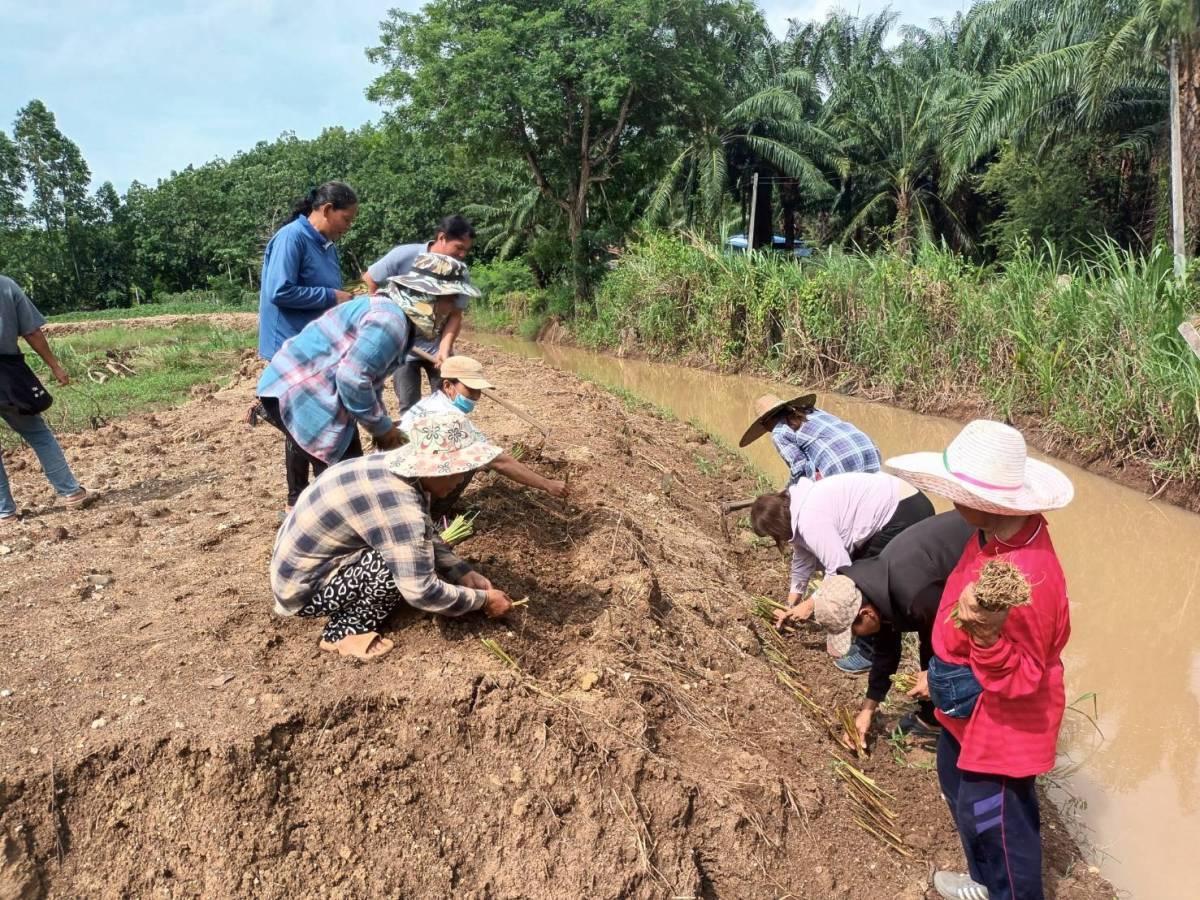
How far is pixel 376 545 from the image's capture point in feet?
8.20

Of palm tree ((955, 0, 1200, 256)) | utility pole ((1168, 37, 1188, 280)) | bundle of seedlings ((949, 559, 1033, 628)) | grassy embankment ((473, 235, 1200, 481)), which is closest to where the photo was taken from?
bundle of seedlings ((949, 559, 1033, 628))

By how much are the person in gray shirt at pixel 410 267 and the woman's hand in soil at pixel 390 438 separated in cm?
61

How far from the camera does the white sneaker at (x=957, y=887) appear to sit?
2.46 m

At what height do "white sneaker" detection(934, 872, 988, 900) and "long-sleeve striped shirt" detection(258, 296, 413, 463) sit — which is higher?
"long-sleeve striped shirt" detection(258, 296, 413, 463)

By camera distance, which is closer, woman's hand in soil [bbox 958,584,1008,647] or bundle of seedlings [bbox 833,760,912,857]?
woman's hand in soil [bbox 958,584,1008,647]

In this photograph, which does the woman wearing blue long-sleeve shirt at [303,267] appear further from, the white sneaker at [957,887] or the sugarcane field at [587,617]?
the white sneaker at [957,887]

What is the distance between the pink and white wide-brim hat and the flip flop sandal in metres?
1.76

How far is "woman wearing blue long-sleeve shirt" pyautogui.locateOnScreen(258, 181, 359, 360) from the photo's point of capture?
11.8 feet

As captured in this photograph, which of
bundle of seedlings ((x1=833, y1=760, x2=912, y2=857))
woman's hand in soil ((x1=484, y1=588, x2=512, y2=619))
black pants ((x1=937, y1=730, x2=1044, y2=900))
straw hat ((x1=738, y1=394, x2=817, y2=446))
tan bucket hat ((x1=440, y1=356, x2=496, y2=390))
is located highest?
tan bucket hat ((x1=440, y1=356, x2=496, y2=390))

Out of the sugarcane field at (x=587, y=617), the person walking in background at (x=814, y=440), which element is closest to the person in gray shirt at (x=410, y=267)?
the sugarcane field at (x=587, y=617)

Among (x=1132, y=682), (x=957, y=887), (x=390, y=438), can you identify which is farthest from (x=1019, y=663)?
(x=1132, y=682)

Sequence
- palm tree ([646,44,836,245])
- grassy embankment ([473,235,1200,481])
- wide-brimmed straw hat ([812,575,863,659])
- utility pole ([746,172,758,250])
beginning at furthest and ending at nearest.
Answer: utility pole ([746,172,758,250]) → palm tree ([646,44,836,245]) → grassy embankment ([473,235,1200,481]) → wide-brimmed straw hat ([812,575,863,659])

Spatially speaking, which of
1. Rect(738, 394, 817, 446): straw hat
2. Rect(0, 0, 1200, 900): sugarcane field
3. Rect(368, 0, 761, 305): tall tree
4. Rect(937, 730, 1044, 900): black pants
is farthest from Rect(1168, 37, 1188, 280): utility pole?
Rect(937, 730, 1044, 900): black pants

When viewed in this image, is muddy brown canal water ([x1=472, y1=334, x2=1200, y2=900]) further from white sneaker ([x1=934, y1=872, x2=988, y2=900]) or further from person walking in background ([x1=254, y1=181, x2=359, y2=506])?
person walking in background ([x1=254, y1=181, x2=359, y2=506])
